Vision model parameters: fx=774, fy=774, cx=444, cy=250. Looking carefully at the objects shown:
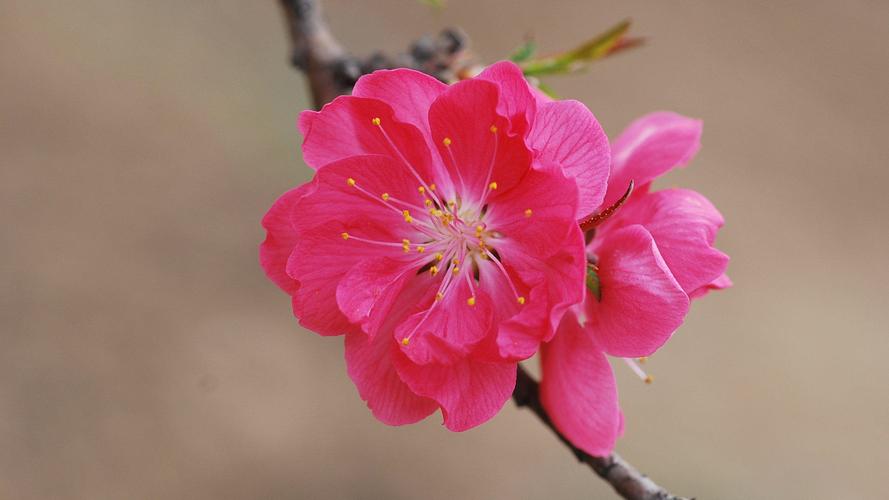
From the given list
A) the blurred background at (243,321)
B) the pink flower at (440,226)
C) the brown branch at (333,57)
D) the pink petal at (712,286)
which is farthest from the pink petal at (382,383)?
the blurred background at (243,321)

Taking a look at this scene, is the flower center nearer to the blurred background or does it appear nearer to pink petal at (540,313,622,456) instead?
pink petal at (540,313,622,456)

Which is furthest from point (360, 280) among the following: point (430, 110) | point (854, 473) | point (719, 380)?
point (854, 473)

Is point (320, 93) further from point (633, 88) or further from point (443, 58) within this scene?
point (633, 88)

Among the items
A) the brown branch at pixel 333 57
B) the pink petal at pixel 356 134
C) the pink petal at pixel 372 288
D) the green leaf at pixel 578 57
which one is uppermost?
the brown branch at pixel 333 57

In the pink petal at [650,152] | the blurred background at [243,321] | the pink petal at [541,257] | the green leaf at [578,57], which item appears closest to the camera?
the pink petal at [541,257]

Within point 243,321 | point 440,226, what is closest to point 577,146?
point 440,226

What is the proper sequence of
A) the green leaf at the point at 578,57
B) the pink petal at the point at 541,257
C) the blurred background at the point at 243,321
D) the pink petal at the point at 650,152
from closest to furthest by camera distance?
the pink petal at the point at 541,257 < the pink petal at the point at 650,152 < the green leaf at the point at 578,57 < the blurred background at the point at 243,321

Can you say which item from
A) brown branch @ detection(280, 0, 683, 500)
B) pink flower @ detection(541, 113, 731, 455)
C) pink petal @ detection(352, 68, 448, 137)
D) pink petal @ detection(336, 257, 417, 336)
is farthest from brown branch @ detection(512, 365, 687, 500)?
brown branch @ detection(280, 0, 683, 500)

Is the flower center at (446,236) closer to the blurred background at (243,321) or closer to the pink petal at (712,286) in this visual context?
the pink petal at (712,286)
